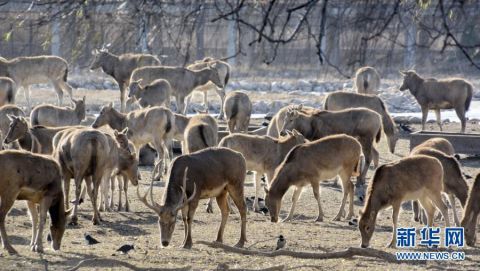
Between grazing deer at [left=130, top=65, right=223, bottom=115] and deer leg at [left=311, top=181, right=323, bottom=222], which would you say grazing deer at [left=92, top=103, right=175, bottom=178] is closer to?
deer leg at [left=311, top=181, right=323, bottom=222]

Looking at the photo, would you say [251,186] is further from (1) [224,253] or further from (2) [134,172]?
(1) [224,253]

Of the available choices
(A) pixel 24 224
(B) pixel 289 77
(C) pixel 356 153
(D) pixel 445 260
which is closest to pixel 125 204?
(A) pixel 24 224

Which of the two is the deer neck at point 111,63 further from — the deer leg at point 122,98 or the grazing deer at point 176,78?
the grazing deer at point 176,78

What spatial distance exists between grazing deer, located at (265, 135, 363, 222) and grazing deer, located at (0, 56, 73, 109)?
57.6ft

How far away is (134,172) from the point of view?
1803cm

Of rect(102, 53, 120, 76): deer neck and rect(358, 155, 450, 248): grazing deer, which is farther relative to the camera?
rect(102, 53, 120, 76): deer neck

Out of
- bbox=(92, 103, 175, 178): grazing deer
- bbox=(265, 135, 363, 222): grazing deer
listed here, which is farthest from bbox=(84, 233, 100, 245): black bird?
bbox=(92, 103, 175, 178): grazing deer

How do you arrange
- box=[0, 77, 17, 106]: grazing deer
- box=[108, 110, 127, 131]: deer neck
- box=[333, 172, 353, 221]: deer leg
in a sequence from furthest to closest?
1. box=[0, 77, 17, 106]: grazing deer
2. box=[108, 110, 127, 131]: deer neck
3. box=[333, 172, 353, 221]: deer leg

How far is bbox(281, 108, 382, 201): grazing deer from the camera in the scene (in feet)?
68.9

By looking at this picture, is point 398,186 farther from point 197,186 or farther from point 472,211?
point 197,186

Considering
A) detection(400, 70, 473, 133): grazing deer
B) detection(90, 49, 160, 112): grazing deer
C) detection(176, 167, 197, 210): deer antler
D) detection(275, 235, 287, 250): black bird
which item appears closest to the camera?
detection(176, 167, 197, 210): deer antler

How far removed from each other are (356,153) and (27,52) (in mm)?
25792

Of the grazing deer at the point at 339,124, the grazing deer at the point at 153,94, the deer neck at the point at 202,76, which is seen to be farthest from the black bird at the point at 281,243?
the deer neck at the point at 202,76

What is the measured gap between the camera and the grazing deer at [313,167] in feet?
54.2
